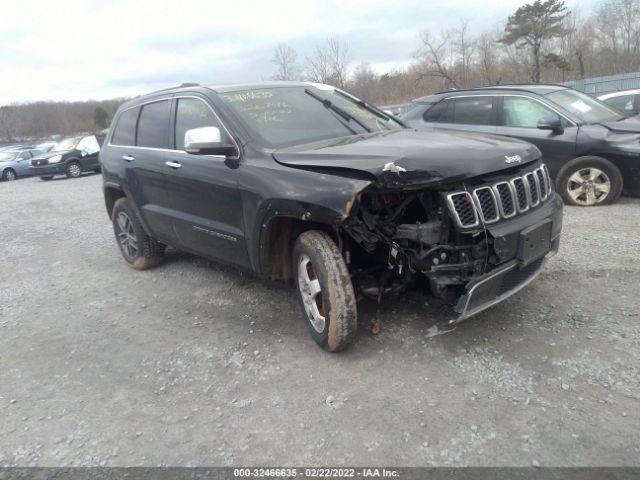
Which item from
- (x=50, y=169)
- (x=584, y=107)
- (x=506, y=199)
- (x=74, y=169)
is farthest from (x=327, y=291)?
(x=50, y=169)

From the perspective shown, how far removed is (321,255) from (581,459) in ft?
5.80

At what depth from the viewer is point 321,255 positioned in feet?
10.7

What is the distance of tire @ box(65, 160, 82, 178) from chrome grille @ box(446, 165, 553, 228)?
19805mm

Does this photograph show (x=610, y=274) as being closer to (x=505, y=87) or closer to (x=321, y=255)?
(x=321, y=255)

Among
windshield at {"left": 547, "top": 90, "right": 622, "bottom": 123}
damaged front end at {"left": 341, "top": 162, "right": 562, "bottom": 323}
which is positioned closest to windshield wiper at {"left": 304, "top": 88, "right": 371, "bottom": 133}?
damaged front end at {"left": 341, "top": 162, "right": 562, "bottom": 323}

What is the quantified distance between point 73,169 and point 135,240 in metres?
16.3

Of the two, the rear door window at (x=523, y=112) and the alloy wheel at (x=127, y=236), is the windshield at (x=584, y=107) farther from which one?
the alloy wheel at (x=127, y=236)

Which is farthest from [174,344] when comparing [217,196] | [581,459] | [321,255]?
[581,459]

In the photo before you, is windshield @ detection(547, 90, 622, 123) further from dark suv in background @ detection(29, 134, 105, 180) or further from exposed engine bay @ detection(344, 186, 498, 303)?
dark suv in background @ detection(29, 134, 105, 180)

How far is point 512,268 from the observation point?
314 centimetres

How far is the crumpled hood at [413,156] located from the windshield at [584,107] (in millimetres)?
3931

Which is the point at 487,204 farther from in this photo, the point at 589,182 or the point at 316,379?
the point at 589,182

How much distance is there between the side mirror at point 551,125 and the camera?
6.62 meters

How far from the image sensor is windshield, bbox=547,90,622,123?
6.91 metres
